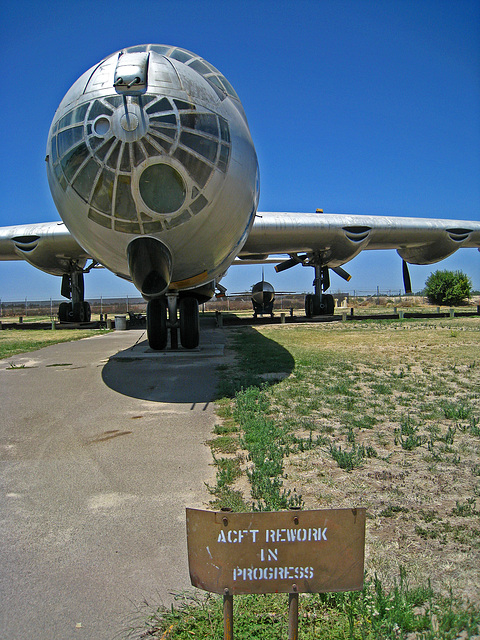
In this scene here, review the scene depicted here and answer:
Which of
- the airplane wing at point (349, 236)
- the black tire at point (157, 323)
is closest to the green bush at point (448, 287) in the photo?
the airplane wing at point (349, 236)

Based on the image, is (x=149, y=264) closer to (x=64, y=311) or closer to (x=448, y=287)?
(x=64, y=311)

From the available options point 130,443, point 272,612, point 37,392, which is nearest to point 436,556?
point 272,612

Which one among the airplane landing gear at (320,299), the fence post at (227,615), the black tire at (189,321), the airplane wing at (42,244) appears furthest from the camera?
the airplane landing gear at (320,299)

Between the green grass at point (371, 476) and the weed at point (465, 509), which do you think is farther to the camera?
the weed at point (465, 509)

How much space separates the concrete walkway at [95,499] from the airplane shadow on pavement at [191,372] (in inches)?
2.8

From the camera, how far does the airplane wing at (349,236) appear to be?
17.0 m

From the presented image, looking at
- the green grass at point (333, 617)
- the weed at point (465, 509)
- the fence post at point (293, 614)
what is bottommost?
the green grass at point (333, 617)

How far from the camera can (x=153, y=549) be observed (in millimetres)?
2547

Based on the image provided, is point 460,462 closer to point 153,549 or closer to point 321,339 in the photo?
point 153,549

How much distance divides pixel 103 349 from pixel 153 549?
1047cm

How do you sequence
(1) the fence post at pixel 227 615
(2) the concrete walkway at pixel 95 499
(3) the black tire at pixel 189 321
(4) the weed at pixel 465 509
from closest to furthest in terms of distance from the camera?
(1) the fence post at pixel 227 615, (2) the concrete walkway at pixel 95 499, (4) the weed at pixel 465 509, (3) the black tire at pixel 189 321

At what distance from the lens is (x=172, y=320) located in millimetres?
9625

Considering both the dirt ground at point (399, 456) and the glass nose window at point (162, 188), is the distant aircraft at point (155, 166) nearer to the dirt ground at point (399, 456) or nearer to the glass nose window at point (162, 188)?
the glass nose window at point (162, 188)

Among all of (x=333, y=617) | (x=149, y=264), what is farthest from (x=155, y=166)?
(x=333, y=617)
